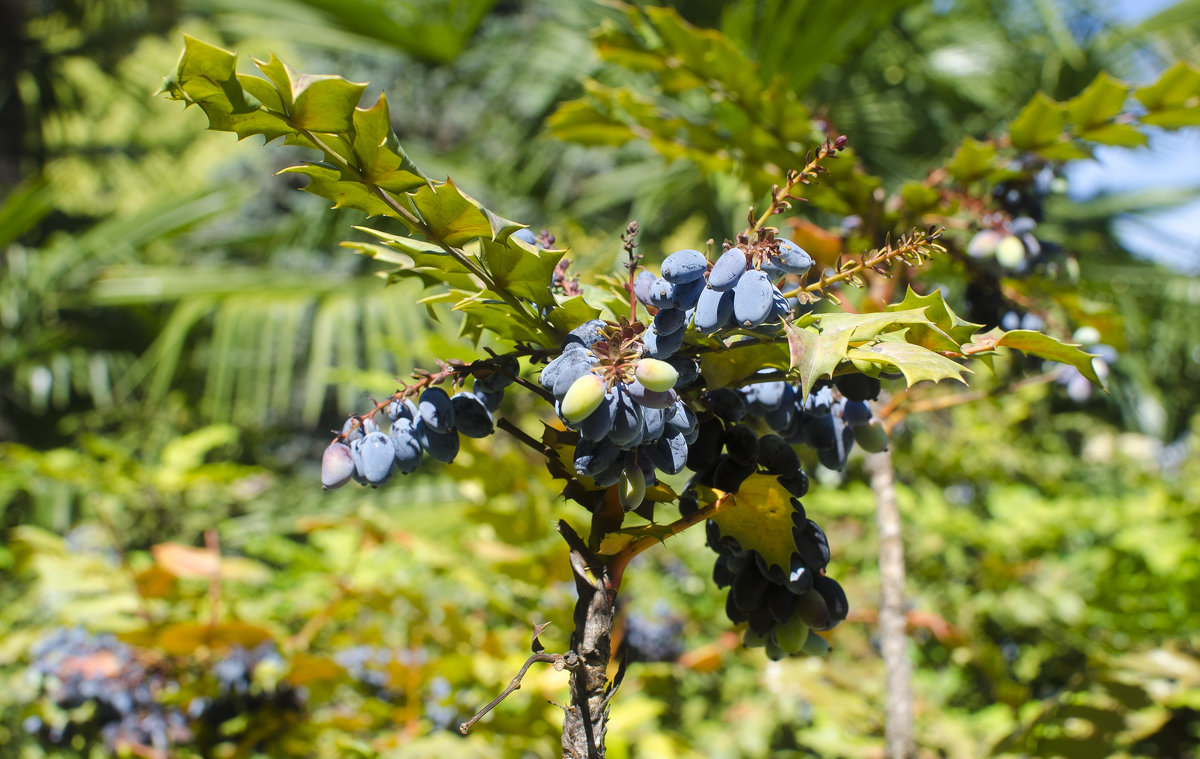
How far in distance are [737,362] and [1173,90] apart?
0.57 metres

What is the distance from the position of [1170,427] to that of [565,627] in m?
3.66

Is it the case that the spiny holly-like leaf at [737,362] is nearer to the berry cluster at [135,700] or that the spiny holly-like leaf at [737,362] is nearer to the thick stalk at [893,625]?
Result: the thick stalk at [893,625]

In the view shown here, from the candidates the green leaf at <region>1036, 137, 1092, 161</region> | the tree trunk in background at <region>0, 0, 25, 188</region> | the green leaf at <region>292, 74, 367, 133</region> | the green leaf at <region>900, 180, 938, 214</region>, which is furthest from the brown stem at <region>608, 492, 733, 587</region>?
the tree trunk in background at <region>0, 0, 25, 188</region>

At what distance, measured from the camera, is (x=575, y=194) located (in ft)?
13.3

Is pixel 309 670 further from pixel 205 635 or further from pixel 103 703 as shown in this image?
pixel 103 703

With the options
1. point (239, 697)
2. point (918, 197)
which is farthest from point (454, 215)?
point (239, 697)

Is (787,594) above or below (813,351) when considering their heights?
below

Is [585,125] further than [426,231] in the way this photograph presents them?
Yes

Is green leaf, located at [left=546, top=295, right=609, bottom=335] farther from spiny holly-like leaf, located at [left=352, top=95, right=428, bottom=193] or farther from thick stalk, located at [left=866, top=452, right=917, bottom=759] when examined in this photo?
thick stalk, located at [left=866, top=452, right=917, bottom=759]

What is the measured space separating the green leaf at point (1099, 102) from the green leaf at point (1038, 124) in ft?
0.04

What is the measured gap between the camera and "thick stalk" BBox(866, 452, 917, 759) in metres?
0.65

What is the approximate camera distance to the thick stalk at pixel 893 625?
25.6 inches

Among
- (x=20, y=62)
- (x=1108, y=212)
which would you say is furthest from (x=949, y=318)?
(x=20, y=62)

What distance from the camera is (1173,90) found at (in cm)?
63
